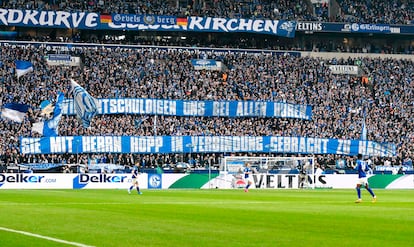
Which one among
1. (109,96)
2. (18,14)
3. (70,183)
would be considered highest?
(18,14)

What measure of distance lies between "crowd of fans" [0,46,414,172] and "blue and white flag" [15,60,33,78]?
624 mm

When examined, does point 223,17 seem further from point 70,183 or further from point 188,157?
point 70,183

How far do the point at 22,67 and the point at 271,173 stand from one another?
84.6 feet

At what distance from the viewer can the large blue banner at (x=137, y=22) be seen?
88.1 m

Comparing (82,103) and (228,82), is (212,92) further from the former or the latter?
(82,103)

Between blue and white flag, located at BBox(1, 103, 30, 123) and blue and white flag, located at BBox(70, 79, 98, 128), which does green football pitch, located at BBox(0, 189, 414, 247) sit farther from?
blue and white flag, located at BBox(1, 103, 30, 123)

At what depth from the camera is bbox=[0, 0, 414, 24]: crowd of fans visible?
299ft

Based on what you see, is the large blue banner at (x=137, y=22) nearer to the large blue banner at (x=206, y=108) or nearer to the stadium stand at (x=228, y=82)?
the stadium stand at (x=228, y=82)

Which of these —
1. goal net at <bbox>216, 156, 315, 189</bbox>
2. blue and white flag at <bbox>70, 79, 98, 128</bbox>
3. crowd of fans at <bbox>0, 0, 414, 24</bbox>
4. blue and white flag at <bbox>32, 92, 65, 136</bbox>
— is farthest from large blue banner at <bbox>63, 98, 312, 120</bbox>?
blue and white flag at <bbox>70, 79, 98, 128</bbox>

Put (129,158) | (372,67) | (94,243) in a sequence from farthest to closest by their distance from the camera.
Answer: (372,67), (129,158), (94,243)

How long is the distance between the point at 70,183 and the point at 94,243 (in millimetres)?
43340

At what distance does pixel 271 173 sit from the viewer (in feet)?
215

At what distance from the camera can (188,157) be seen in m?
76.4

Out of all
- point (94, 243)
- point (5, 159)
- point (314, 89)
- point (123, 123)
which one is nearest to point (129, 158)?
point (123, 123)
